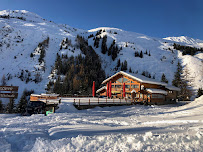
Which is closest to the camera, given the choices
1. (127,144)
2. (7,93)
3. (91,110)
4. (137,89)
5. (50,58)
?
(127,144)

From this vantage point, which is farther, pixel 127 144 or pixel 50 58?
pixel 50 58

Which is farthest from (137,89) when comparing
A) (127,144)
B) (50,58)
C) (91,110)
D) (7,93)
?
(50,58)

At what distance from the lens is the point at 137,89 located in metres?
28.4

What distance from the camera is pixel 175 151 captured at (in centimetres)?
349

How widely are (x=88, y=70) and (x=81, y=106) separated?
36.8 meters

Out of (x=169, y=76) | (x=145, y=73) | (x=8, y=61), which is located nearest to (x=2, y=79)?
(x=8, y=61)

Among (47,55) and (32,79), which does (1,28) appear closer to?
(47,55)

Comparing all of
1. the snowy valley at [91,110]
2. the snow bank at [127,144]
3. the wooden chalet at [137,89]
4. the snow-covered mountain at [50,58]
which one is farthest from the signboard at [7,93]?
the snow-covered mountain at [50,58]

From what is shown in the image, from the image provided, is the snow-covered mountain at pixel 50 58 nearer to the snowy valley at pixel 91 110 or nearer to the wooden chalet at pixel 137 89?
the snowy valley at pixel 91 110

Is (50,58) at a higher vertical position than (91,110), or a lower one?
higher

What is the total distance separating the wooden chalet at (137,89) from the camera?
88.4ft

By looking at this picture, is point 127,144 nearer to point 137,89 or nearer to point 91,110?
point 91,110

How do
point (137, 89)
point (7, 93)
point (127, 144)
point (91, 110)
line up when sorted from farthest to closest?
point (137, 89), point (91, 110), point (7, 93), point (127, 144)

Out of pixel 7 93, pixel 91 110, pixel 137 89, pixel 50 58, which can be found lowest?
pixel 91 110
